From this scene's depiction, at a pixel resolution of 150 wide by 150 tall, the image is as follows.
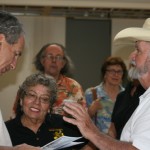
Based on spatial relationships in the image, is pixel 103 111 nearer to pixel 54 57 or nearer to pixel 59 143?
pixel 54 57

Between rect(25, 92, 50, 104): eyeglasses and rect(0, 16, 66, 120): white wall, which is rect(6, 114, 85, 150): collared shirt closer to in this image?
rect(25, 92, 50, 104): eyeglasses

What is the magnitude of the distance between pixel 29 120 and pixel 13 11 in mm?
2884

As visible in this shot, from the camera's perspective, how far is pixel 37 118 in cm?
282

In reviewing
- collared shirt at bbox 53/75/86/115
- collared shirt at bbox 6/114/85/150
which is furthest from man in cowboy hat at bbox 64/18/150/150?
collared shirt at bbox 53/75/86/115

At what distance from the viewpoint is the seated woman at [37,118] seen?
277 cm

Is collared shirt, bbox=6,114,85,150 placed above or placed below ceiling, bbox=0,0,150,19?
below

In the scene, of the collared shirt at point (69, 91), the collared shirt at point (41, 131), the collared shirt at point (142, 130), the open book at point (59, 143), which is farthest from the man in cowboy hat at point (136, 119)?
the collared shirt at point (69, 91)

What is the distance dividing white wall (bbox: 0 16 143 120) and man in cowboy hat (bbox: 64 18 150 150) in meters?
3.32

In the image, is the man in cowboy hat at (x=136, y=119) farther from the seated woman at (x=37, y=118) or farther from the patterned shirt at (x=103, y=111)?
the patterned shirt at (x=103, y=111)

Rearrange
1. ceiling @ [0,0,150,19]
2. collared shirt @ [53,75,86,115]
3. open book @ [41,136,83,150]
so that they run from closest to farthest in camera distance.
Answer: open book @ [41,136,83,150], collared shirt @ [53,75,86,115], ceiling @ [0,0,150,19]

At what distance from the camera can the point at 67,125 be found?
9.53ft

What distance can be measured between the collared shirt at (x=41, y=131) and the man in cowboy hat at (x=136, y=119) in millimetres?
726

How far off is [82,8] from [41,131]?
290cm

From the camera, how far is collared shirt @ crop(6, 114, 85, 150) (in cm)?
274
